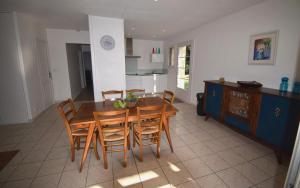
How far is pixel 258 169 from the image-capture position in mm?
2002

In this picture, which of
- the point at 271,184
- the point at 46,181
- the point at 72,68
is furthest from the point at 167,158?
the point at 72,68

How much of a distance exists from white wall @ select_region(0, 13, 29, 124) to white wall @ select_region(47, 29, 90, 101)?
1866 millimetres

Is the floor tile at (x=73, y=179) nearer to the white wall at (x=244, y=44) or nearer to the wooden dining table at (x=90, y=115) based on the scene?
the wooden dining table at (x=90, y=115)

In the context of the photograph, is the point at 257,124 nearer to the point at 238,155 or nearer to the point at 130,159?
the point at 238,155

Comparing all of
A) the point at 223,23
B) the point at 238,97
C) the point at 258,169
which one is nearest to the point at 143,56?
the point at 223,23

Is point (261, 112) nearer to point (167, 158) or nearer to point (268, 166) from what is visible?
point (268, 166)

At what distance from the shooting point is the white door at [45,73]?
426 centimetres

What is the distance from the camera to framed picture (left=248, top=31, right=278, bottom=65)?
8.48 ft

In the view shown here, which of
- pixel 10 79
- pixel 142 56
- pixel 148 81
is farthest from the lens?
pixel 142 56

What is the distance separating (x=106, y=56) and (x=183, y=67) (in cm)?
301

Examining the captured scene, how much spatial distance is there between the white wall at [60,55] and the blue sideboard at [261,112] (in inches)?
195

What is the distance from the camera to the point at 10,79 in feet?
11.0

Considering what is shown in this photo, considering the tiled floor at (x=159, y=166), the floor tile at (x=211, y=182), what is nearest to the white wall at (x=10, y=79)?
the tiled floor at (x=159, y=166)

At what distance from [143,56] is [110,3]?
4225 mm
